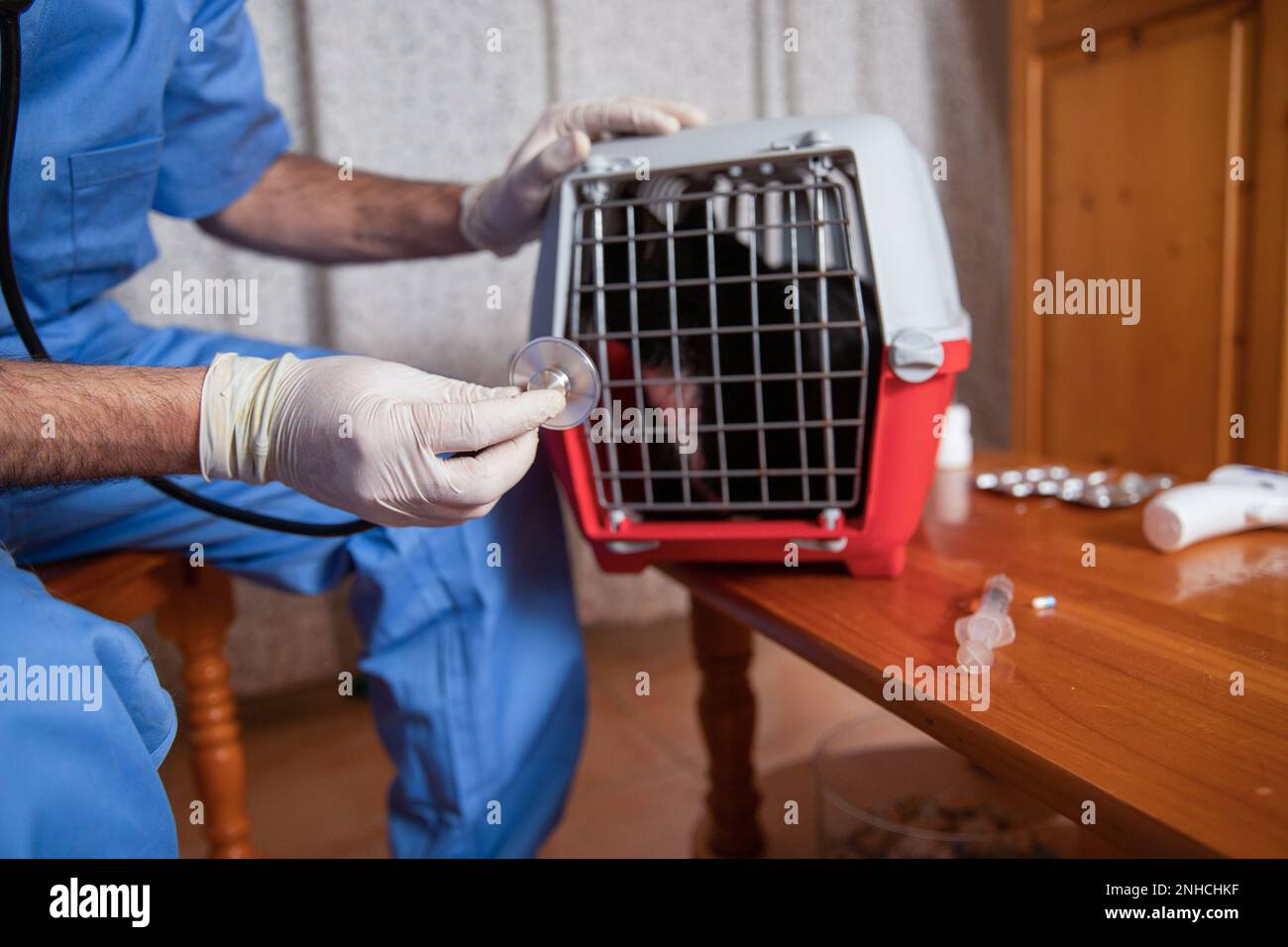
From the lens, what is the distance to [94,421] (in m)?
0.60

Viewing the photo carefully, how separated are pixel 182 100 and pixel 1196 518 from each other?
39.7 inches

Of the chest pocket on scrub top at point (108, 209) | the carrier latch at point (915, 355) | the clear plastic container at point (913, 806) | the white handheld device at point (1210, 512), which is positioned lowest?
the clear plastic container at point (913, 806)

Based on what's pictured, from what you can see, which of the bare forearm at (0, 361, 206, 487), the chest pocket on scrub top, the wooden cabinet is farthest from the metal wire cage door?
the wooden cabinet

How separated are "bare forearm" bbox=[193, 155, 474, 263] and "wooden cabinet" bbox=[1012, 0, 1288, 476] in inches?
44.8

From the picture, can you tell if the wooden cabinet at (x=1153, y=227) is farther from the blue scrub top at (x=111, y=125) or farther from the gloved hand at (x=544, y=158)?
the blue scrub top at (x=111, y=125)

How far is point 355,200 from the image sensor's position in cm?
109

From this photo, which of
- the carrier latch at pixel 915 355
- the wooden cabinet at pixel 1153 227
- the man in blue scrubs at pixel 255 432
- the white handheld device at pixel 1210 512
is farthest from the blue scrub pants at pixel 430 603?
the wooden cabinet at pixel 1153 227

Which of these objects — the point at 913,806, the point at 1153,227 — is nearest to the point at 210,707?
the point at 913,806

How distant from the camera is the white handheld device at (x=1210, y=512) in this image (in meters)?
0.84

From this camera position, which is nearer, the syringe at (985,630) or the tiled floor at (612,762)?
the syringe at (985,630)

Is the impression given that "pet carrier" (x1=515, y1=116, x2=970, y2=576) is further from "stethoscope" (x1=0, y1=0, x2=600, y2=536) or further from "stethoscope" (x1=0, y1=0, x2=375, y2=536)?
"stethoscope" (x1=0, y1=0, x2=375, y2=536)

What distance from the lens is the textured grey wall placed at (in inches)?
59.3

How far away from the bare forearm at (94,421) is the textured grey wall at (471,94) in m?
0.92

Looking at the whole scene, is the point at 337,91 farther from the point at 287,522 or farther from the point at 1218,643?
Result: the point at 1218,643
